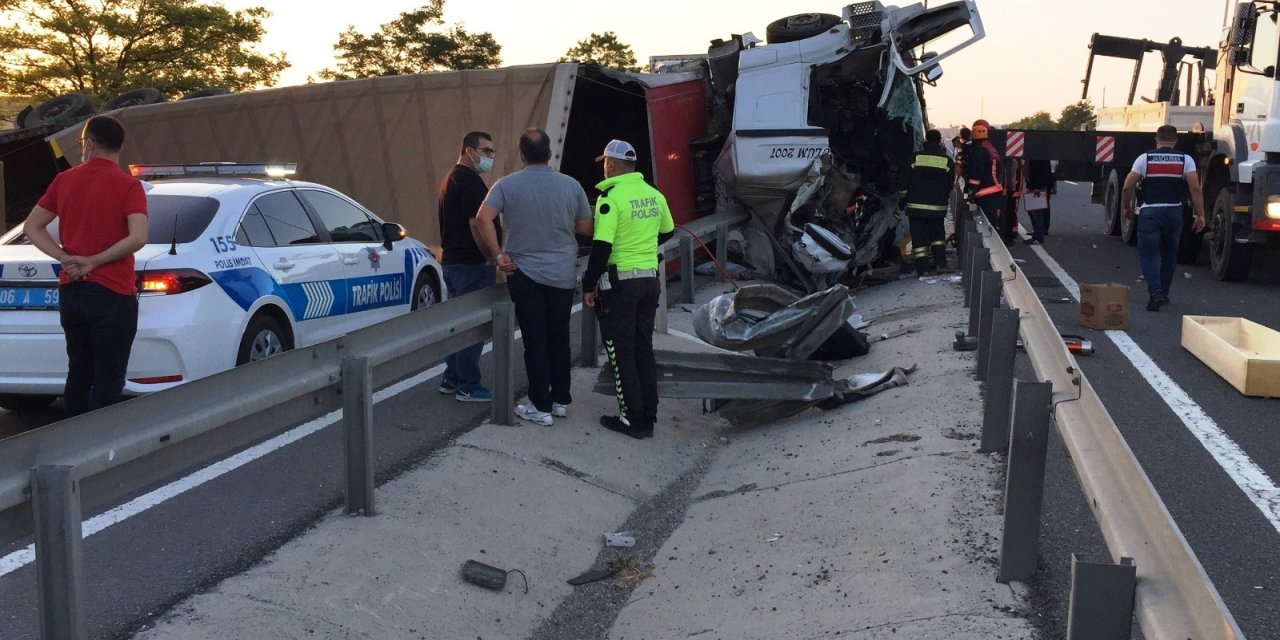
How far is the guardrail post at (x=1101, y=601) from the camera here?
9.02ft

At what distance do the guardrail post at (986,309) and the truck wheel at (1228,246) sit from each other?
7286 mm

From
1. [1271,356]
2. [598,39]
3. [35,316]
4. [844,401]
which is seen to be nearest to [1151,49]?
[1271,356]

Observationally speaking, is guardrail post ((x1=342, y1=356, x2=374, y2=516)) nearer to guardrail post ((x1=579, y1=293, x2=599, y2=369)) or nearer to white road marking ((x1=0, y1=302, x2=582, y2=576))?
white road marking ((x1=0, y1=302, x2=582, y2=576))

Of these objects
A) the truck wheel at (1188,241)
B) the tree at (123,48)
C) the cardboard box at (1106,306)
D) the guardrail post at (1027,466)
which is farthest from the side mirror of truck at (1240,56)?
the tree at (123,48)

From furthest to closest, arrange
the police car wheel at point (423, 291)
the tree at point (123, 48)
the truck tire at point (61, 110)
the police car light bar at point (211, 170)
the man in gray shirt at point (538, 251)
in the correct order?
the tree at point (123, 48)
the truck tire at point (61, 110)
the police car wheel at point (423, 291)
the police car light bar at point (211, 170)
the man in gray shirt at point (538, 251)

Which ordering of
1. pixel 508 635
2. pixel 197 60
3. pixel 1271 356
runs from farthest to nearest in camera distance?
1. pixel 197 60
2. pixel 1271 356
3. pixel 508 635

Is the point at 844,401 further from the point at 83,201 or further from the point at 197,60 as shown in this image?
the point at 197,60

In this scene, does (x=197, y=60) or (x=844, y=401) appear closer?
(x=844, y=401)

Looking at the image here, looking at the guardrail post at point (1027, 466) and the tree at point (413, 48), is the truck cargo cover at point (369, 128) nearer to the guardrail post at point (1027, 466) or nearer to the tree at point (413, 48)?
the guardrail post at point (1027, 466)

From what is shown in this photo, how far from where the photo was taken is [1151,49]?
72.3 feet

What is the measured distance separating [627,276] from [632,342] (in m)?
0.39

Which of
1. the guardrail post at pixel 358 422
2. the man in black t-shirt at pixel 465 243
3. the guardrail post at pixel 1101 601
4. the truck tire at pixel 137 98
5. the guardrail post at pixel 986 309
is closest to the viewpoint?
the guardrail post at pixel 1101 601

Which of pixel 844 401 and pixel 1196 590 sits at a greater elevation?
pixel 1196 590

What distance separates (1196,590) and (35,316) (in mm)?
6363
